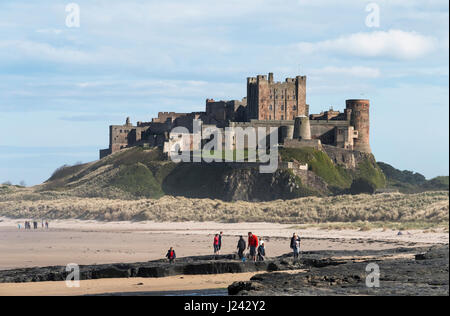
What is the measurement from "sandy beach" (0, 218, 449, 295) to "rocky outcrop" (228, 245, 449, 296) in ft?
9.69

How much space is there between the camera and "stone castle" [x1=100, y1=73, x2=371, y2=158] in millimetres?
104088

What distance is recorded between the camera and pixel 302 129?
101125mm

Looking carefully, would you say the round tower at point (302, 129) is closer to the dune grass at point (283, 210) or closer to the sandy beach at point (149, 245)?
the dune grass at point (283, 210)

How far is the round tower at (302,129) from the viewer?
101 metres

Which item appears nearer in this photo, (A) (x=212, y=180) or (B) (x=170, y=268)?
(B) (x=170, y=268)

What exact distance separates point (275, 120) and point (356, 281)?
8372 centimetres

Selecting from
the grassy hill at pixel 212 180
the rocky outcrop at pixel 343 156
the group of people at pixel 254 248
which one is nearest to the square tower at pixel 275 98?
the rocky outcrop at pixel 343 156

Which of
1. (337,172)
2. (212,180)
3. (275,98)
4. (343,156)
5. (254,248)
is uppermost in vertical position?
(275,98)

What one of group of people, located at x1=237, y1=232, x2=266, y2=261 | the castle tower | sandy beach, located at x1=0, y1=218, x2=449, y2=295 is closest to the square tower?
the castle tower

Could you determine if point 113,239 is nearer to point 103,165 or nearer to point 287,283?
point 287,283

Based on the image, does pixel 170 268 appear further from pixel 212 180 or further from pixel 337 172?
pixel 337 172

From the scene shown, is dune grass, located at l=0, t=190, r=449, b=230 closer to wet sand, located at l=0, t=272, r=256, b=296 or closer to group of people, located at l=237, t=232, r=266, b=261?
group of people, located at l=237, t=232, r=266, b=261

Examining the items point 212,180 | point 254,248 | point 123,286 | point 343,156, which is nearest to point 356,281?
point 123,286

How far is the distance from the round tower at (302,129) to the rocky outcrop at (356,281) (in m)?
72.7
